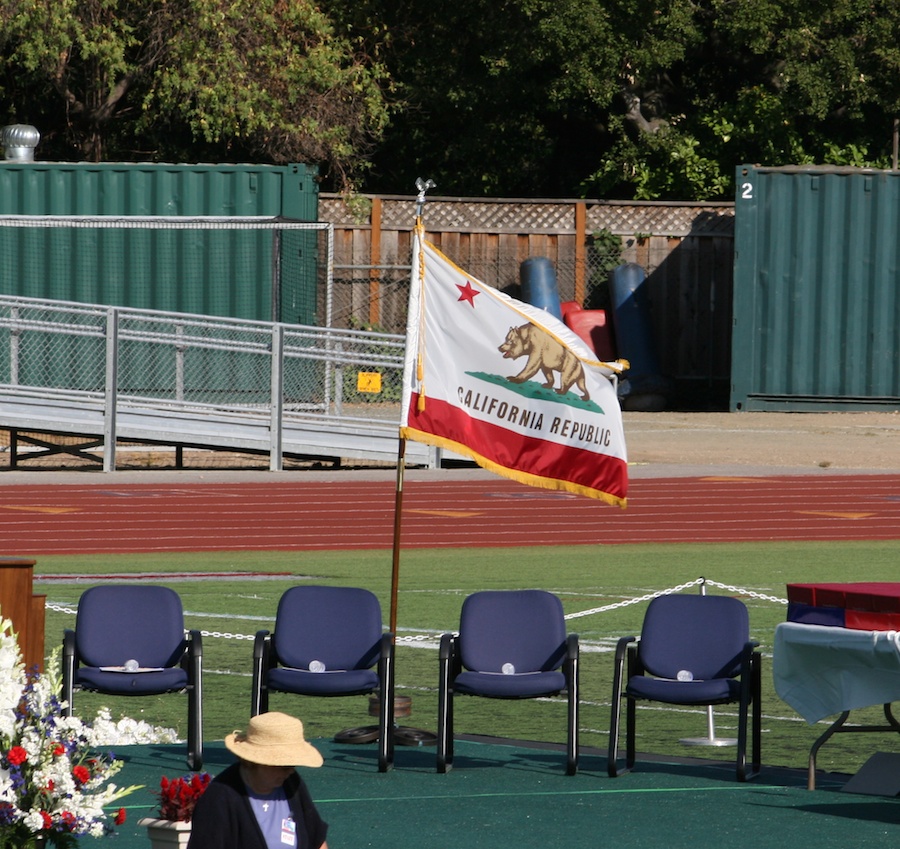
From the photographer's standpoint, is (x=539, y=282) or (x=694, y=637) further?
(x=539, y=282)

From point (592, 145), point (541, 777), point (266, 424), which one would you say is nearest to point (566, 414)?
point (541, 777)

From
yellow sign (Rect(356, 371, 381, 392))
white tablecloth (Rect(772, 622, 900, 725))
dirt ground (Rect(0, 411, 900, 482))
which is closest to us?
white tablecloth (Rect(772, 622, 900, 725))

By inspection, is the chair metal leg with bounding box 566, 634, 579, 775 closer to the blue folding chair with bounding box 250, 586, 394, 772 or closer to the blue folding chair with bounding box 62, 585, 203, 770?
the blue folding chair with bounding box 250, 586, 394, 772

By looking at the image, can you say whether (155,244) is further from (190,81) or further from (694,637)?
(694,637)

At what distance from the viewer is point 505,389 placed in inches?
352

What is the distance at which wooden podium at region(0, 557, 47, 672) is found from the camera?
7906mm

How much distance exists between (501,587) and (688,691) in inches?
201

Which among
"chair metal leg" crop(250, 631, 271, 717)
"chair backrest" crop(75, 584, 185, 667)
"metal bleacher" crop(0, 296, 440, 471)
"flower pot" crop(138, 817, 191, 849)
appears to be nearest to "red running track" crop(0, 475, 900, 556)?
"metal bleacher" crop(0, 296, 440, 471)

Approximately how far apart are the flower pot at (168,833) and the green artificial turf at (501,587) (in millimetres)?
3052

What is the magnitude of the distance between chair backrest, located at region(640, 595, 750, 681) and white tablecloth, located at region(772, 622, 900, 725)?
0.26 m

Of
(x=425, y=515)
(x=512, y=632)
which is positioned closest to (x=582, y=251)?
(x=425, y=515)

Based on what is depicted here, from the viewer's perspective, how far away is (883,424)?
24.4 meters

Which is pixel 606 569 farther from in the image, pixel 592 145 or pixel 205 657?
pixel 592 145

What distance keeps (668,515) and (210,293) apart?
7744 mm
